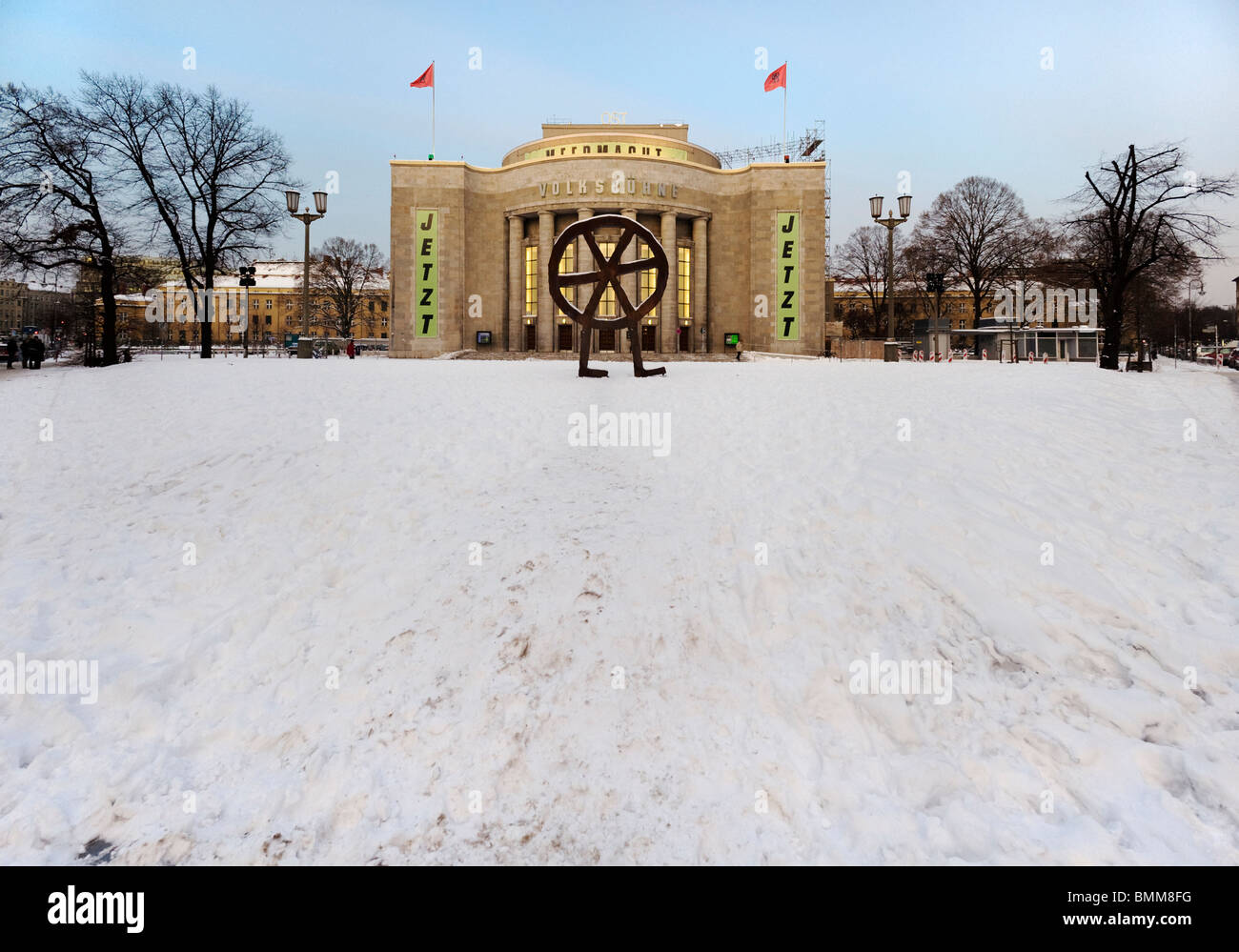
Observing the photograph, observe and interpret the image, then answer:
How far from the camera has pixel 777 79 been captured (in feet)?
133

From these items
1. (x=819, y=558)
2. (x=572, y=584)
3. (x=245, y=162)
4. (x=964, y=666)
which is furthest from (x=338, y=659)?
(x=245, y=162)

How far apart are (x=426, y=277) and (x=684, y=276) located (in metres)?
18.3

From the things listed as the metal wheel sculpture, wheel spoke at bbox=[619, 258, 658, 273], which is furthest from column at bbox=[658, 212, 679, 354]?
wheel spoke at bbox=[619, 258, 658, 273]

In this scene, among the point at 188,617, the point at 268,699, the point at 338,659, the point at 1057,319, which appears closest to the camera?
the point at 268,699

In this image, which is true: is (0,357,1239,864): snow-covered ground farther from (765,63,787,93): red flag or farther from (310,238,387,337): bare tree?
(310,238,387,337): bare tree

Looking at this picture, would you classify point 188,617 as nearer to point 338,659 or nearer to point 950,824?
point 338,659

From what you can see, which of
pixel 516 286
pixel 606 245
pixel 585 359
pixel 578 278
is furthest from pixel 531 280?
pixel 578 278

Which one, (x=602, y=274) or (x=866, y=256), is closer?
(x=602, y=274)

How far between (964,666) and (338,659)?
4.98 meters

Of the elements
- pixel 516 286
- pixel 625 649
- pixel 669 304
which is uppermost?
pixel 516 286

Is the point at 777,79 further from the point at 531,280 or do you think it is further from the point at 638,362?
the point at 638,362

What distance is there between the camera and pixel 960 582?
19.1ft

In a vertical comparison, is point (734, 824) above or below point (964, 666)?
below

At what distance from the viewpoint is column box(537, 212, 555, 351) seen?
4381cm
